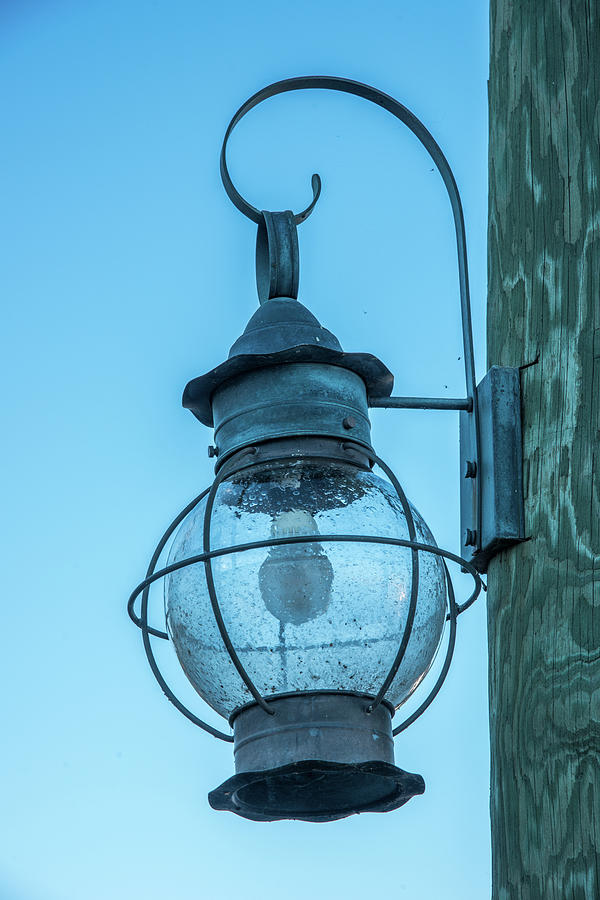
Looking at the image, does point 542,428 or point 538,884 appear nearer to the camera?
point 538,884

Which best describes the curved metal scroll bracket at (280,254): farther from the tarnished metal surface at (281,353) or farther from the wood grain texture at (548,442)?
the wood grain texture at (548,442)

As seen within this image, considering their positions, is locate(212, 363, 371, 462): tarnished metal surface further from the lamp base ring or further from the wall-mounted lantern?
the lamp base ring

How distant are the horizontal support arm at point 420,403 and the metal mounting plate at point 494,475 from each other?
A: 0.03 meters

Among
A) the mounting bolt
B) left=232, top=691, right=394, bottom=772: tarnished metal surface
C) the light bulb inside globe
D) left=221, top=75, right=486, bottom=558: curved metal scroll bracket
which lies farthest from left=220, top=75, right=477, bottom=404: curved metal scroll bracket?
left=232, top=691, right=394, bottom=772: tarnished metal surface

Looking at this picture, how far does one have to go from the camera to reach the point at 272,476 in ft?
5.87

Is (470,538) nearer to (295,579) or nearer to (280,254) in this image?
(295,579)

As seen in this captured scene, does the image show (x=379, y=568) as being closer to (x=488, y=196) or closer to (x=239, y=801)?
(x=239, y=801)

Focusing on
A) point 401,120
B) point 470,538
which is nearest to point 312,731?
point 470,538

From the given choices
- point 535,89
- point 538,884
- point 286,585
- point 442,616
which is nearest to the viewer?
point 538,884

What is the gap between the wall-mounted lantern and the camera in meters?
1.65

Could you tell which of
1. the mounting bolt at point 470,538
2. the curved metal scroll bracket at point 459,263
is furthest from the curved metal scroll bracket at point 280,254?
the mounting bolt at point 470,538

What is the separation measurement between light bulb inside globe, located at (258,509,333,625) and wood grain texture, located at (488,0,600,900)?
0.84 feet

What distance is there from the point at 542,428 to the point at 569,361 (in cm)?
10

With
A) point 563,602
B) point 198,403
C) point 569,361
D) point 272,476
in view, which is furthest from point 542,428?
point 198,403
